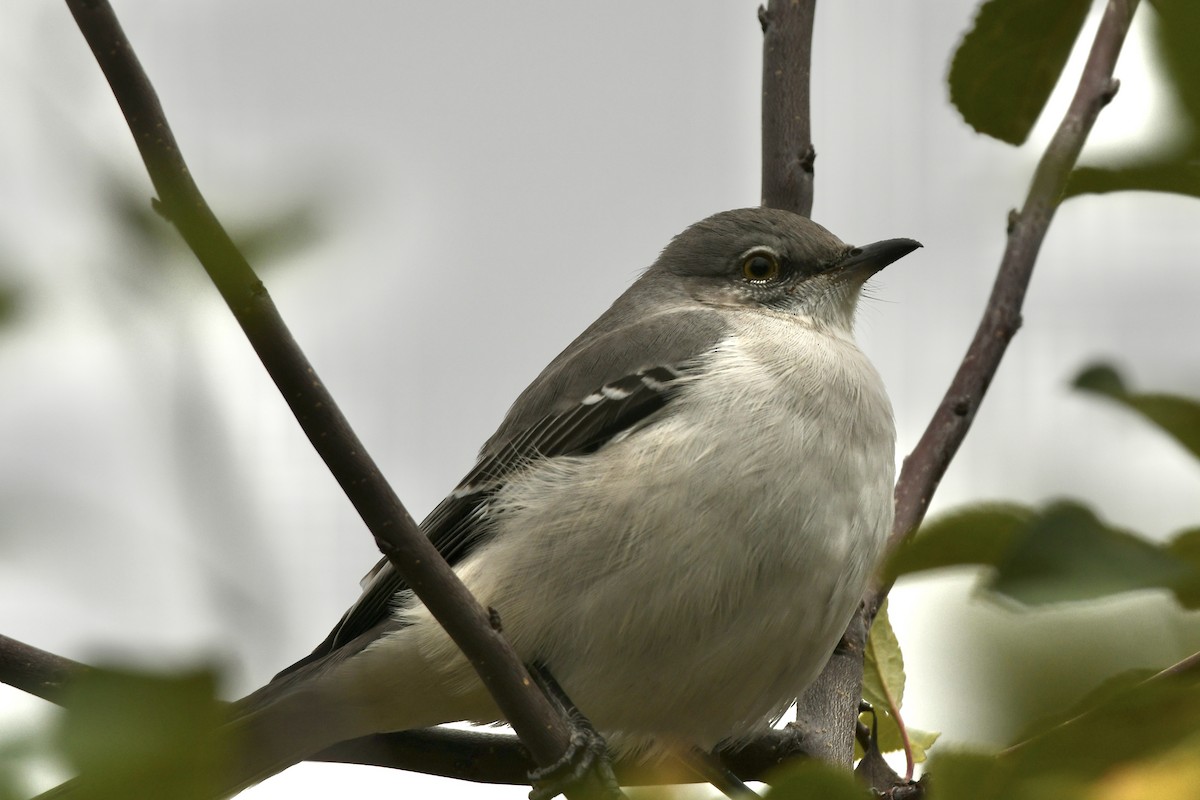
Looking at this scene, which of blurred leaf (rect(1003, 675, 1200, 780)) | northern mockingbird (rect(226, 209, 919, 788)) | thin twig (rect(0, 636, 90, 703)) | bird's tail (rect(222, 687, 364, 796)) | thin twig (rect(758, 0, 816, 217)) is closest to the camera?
blurred leaf (rect(1003, 675, 1200, 780))

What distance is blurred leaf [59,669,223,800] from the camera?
3.19 feet

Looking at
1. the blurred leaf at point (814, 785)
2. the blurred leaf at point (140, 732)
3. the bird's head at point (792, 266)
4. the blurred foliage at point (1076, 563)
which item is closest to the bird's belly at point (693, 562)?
the bird's head at point (792, 266)

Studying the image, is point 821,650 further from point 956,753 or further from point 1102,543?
point 956,753

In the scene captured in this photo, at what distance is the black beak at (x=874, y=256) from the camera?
582cm

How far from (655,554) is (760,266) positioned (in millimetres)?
2127

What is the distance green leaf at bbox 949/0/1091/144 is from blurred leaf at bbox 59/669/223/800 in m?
1.92

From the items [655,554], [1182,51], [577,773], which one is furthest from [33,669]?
[1182,51]

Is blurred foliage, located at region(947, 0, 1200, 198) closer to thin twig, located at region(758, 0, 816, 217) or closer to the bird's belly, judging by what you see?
the bird's belly

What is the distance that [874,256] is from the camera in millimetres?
5840

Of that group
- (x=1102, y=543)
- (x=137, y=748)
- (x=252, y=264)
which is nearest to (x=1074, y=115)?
(x=1102, y=543)

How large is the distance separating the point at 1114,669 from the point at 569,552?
3149 millimetres

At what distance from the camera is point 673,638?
14.7 ft

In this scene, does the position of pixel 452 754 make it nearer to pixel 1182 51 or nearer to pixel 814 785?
pixel 814 785

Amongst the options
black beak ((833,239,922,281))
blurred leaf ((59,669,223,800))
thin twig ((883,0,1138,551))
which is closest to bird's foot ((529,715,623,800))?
thin twig ((883,0,1138,551))
